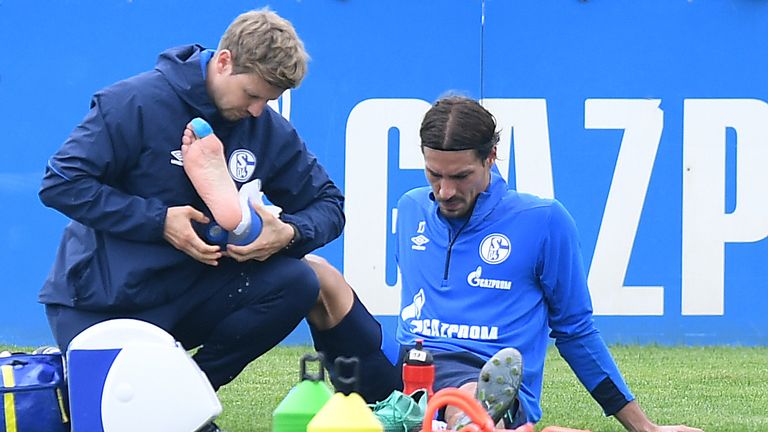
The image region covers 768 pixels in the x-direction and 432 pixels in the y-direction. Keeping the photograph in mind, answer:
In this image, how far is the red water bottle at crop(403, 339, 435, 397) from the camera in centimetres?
336

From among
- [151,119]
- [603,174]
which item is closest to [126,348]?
[151,119]

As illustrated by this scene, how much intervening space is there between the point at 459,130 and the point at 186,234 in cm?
74

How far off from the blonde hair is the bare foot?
20cm

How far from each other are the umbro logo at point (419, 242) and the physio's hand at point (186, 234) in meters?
0.61

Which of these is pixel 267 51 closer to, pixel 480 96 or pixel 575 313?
pixel 575 313

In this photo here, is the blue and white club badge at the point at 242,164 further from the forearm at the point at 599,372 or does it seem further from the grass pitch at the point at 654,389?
the forearm at the point at 599,372

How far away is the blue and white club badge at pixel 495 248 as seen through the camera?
12.1 feet

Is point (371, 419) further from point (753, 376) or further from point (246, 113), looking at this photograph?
point (753, 376)

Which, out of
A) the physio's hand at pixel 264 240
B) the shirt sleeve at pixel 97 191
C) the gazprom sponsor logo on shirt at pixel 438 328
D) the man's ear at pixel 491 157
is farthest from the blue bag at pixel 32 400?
the man's ear at pixel 491 157

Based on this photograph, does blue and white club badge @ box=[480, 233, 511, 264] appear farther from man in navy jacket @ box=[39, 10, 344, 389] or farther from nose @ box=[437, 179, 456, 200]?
man in navy jacket @ box=[39, 10, 344, 389]

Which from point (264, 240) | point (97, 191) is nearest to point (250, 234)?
point (264, 240)

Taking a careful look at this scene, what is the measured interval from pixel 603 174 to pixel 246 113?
3.49m

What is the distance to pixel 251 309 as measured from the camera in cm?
370

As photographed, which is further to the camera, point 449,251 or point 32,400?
point 449,251
